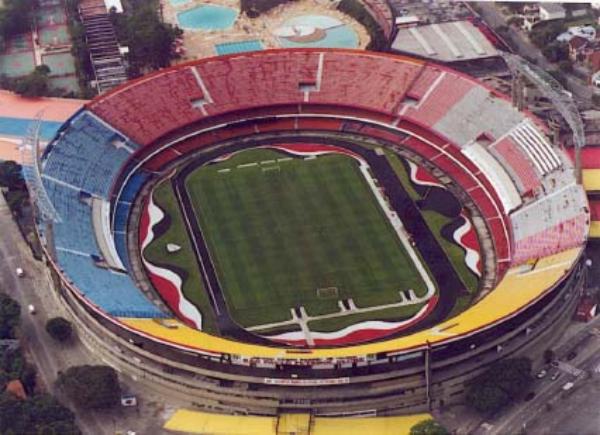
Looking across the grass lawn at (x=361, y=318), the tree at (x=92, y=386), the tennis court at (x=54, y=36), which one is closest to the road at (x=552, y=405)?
the grass lawn at (x=361, y=318)

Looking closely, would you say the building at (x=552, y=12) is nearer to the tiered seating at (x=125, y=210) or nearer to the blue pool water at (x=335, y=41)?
the blue pool water at (x=335, y=41)

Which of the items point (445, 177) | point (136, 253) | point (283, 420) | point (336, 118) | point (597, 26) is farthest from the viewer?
point (597, 26)

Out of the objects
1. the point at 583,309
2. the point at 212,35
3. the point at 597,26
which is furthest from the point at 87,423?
the point at 597,26

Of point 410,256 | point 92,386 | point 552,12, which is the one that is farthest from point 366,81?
point 92,386

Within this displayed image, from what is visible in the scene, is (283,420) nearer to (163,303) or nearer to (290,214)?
(163,303)

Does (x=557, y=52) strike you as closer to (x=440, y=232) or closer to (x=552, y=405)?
(x=440, y=232)
